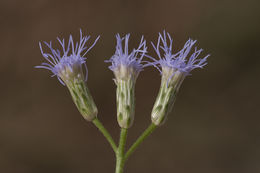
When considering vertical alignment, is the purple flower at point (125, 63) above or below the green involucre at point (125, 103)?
above

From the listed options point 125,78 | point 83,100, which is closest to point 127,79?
point 125,78

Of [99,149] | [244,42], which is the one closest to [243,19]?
[244,42]

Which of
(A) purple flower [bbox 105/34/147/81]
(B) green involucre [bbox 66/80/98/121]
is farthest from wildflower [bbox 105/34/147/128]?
(B) green involucre [bbox 66/80/98/121]

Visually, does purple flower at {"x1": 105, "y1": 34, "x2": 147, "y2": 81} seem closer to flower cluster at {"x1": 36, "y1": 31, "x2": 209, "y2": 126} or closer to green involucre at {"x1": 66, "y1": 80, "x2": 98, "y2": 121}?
flower cluster at {"x1": 36, "y1": 31, "x2": 209, "y2": 126}

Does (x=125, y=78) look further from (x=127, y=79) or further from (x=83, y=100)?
(x=83, y=100)

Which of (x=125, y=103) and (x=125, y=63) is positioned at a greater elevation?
(x=125, y=63)

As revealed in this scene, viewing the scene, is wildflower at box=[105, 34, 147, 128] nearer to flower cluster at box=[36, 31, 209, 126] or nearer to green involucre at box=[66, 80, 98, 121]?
flower cluster at box=[36, 31, 209, 126]

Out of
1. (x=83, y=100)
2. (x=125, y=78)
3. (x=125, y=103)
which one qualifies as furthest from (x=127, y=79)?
(x=83, y=100)

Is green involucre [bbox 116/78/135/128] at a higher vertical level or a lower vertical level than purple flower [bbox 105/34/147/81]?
lower

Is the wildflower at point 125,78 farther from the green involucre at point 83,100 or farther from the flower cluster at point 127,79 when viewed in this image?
the green involucre at point 83,100

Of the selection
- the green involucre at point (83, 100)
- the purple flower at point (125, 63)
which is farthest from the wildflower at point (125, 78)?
the green involucre at point (83, 100)

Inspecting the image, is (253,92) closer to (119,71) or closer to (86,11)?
(86,11)

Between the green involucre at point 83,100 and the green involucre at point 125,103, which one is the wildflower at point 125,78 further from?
the green involucre at point 83,100
